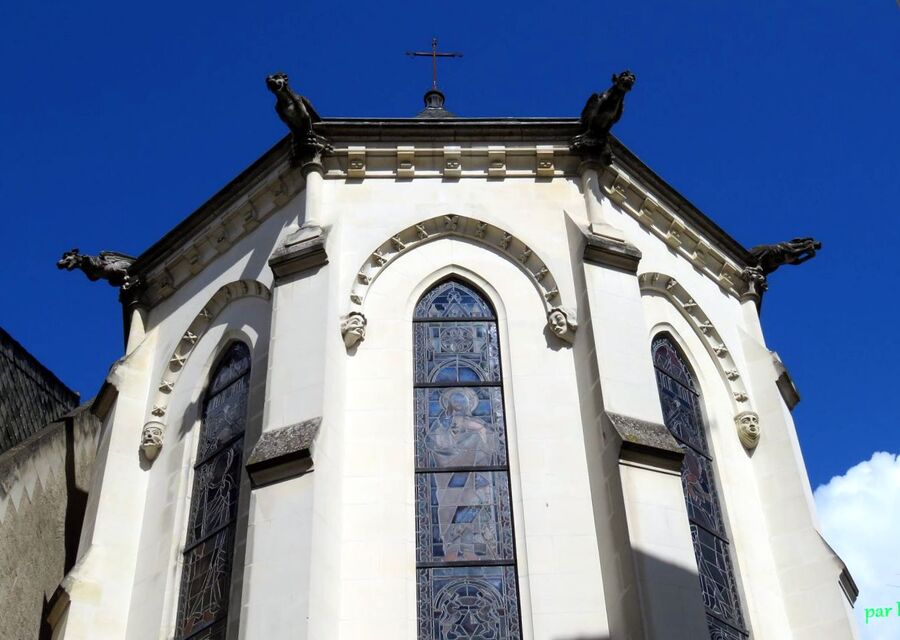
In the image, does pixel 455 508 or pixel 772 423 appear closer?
pixel 455 508

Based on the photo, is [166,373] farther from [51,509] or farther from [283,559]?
[283,559]

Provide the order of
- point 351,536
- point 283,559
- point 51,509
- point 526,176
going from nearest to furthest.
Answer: point 283,559, point 351,536, point 526,176, point 51,509

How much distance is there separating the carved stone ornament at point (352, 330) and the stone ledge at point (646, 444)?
9.82 ft

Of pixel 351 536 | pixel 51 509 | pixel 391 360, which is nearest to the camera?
pixel 351 536

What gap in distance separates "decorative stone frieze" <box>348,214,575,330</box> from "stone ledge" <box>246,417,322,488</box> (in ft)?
7.35

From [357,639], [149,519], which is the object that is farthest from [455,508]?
[149,519]

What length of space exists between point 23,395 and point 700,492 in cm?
1160

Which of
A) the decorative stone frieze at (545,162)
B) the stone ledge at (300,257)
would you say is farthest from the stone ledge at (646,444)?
the decorative stone frieze at (545,162)

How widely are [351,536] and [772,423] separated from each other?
6109 mm

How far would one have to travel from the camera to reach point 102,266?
17719mm

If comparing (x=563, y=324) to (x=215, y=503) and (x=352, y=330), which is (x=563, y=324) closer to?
(x=352, y=330)

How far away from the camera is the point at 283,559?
11.8 meters

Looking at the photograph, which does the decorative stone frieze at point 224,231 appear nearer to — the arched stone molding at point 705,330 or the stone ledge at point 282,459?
the stone ledge at point 282,459

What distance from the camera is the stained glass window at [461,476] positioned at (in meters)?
12.3
